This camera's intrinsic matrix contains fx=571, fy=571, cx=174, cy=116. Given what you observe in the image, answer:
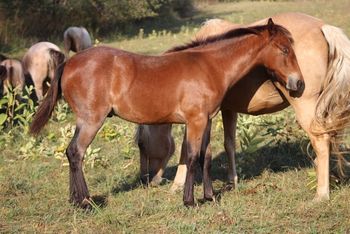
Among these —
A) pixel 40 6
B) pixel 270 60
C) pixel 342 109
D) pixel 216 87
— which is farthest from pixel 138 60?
pixel 40 6

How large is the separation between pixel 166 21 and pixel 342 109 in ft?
82.3

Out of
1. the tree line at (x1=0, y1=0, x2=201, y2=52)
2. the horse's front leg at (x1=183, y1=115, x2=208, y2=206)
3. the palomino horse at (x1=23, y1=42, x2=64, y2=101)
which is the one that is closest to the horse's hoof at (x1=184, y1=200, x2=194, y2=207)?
the horse's front leg at (x1=183, y1=115, x2=208, y2=206)

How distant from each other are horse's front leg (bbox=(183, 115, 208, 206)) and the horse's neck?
0.48m

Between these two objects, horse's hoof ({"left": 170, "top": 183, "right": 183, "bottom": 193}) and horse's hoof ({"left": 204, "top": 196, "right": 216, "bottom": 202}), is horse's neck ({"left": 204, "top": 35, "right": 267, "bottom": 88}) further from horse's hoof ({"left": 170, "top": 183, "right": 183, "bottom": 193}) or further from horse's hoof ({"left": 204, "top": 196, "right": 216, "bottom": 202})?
horse's hoof ({"left": 170, "top": 183, "right": 183, "bottom": 193})

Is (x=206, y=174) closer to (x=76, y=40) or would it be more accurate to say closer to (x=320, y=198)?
(x=320, y=198)

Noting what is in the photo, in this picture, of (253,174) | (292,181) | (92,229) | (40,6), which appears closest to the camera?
(92,229)

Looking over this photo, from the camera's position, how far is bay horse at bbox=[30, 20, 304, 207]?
17.1 feet

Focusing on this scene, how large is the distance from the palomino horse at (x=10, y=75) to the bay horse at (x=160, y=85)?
4873 mm

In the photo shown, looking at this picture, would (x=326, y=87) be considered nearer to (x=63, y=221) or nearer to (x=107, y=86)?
(x=107, y=86)

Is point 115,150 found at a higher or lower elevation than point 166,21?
higher

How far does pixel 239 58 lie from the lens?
540 cm

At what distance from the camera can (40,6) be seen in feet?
73.5

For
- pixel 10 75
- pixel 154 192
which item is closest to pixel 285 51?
pixel 154 192

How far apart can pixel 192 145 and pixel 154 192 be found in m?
1.00
